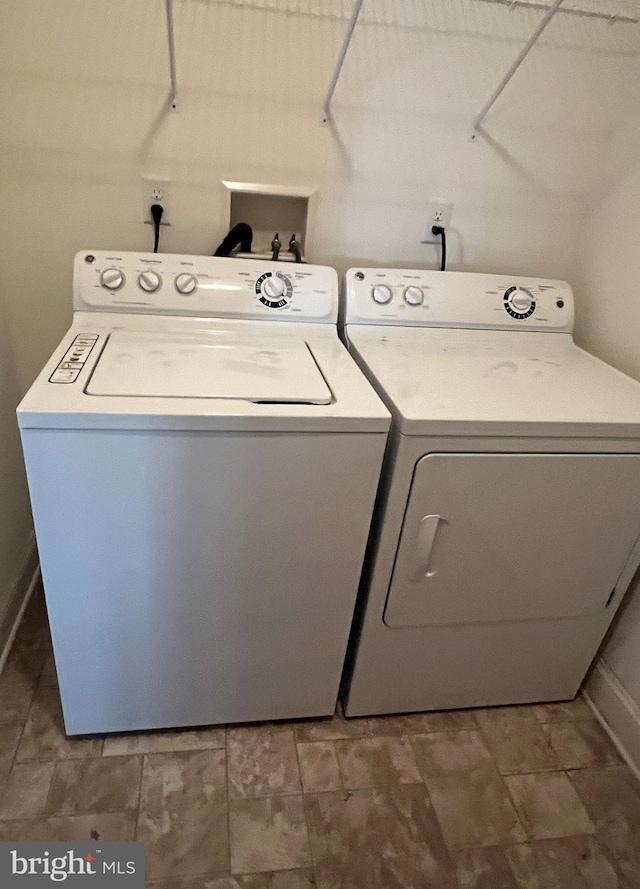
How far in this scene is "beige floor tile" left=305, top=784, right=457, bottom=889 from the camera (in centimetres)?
120

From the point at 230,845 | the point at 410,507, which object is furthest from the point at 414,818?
the point at 410,507

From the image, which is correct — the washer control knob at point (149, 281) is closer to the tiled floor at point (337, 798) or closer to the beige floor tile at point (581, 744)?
the tiled floor at point (337, 798)

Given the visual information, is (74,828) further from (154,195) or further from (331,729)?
(154,195)

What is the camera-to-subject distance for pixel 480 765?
144 cm

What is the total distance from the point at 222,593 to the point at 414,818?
2.18ft

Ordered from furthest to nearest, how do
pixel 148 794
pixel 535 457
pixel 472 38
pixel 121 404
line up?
pixel 472 38 → pixel 148 794 → pixel 535 457 → pixel 121 404

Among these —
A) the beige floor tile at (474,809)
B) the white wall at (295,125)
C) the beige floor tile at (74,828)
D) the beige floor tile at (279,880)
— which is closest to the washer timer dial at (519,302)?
the white wall at (295,125)

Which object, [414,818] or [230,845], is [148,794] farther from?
[414,818]

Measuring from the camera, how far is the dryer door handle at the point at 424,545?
3.94 feet

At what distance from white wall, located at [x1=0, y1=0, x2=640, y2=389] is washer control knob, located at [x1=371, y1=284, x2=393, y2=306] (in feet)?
0.65

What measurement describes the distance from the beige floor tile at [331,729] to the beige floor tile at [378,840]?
14 cm

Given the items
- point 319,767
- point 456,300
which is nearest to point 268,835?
point 319,767

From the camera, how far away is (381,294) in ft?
4.94

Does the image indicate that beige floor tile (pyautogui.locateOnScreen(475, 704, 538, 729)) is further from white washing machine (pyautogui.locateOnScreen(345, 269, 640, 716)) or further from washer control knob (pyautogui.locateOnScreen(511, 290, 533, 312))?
washer control knob (pyautogui.locateOnScreen(511, 290, 533, 312))
